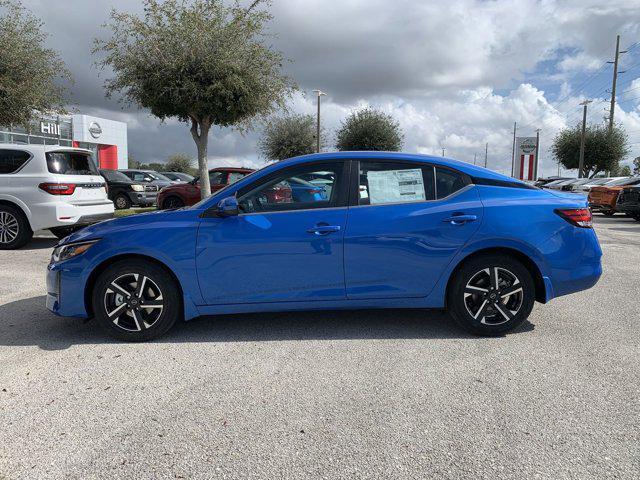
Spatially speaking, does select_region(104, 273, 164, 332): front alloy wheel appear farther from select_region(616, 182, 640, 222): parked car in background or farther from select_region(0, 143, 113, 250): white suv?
select_region(616, 182, 640, 222): parked car in background

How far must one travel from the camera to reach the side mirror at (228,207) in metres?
3.91

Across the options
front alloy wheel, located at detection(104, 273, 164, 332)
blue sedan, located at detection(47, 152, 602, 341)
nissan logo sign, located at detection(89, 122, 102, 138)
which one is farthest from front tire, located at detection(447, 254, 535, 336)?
nissan logo sign, located at detection(89, 122, 102, 138)

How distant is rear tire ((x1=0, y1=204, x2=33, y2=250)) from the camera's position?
8462 mm

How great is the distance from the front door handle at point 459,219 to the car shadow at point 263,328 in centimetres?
99

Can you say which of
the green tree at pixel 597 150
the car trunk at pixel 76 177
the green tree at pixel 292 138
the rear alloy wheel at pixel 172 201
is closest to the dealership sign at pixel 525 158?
the green tree at pixel 597 150

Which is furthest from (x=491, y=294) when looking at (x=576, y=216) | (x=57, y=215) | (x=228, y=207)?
(x=57, y=215)

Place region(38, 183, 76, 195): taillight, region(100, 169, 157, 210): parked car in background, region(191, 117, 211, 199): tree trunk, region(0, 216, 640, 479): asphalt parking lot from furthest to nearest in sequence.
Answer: region(100, 169, 157, 210): parked car in background → region(191, 117, 211, 199): tree trunk → region(38, 183, 76, 195): taillight → region(0, 216, 640, 479): asphalt parking lot

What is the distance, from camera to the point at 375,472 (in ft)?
7.57

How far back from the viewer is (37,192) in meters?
8.24

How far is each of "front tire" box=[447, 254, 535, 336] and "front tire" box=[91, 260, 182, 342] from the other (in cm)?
235

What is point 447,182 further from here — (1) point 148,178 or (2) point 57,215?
(1) point 148,178

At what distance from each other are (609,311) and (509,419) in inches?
115

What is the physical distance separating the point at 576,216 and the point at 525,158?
172 ft

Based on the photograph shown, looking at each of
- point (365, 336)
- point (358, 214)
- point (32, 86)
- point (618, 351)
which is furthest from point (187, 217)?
point (32, 86)
